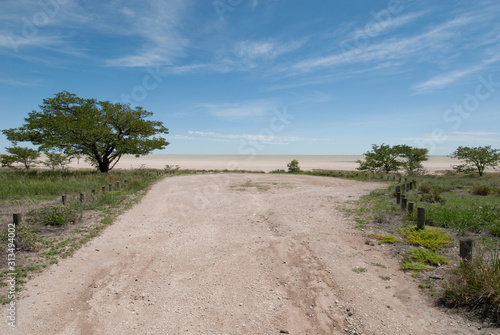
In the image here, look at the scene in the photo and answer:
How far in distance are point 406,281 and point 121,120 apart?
23674mm

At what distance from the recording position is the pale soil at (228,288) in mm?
3822

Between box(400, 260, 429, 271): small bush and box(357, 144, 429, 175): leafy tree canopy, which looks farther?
box(357, 144, 429, 175): leafy tree canopy

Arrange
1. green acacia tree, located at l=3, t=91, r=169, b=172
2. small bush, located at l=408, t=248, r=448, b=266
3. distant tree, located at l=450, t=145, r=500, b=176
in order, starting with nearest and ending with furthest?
small bush, located at l=408, t=248, r=448, b=266 → green acacia tree, located at l=3, t=91, r=169, b=172 → distant tree, located at l=450, t=145, r=500, b=176

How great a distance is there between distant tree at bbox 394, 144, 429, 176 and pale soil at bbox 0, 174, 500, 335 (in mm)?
25174

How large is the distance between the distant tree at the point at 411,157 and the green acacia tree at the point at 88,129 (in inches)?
1008

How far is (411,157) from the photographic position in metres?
29.6

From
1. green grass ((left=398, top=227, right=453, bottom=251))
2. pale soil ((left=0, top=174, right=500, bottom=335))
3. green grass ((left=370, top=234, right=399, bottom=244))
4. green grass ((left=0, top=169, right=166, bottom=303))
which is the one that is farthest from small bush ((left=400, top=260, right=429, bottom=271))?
green grass ((left=0, top=169, right=166, bottom=303))

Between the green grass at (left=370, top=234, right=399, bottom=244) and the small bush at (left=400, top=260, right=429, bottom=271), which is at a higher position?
the green grass at (left=370, top=234, right=399, bottom=244)

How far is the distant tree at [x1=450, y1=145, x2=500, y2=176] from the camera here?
2656cm

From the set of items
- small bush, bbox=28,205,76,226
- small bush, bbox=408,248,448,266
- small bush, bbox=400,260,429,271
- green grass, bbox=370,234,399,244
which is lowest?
small bush, bbox=400,260,429,271

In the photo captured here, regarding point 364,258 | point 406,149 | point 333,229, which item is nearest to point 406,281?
point 364,258

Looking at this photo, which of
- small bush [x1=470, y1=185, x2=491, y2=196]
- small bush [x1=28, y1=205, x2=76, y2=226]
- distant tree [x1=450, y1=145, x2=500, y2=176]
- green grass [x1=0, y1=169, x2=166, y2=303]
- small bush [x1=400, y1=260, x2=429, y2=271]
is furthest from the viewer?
distant tree [x1=450, y1=145, x2=500, y2=176]

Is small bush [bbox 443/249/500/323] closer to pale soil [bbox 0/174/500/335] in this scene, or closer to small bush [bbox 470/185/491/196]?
pale soil [bbox 0/174/500/335]

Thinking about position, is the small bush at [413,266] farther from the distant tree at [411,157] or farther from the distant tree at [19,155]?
the distant tree at [19,155]
